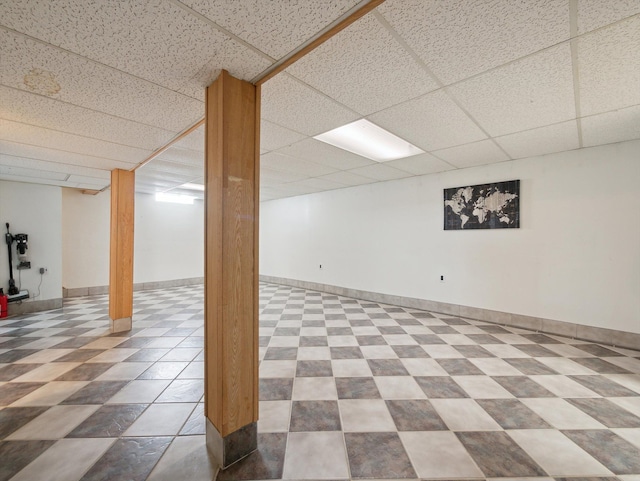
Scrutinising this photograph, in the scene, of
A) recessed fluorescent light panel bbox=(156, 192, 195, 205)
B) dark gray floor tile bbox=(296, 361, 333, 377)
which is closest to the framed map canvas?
dark gray floor tile bbox=(296, 361, 333, 377)

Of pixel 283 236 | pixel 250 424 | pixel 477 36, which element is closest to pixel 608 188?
pixel 477 36

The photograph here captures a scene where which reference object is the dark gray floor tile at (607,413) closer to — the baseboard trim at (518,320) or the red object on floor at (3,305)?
the baseboard trim at (518,320)

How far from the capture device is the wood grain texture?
1.54 metres

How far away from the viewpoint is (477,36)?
1.48 m

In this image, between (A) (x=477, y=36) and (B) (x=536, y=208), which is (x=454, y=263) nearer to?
(B) (x=536, y=208)

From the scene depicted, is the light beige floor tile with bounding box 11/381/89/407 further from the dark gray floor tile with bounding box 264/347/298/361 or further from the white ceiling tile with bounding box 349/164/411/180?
the white ceiling tile with bounding box 349/164/411/180

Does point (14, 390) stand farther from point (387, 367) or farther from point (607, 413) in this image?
point (607, 413)

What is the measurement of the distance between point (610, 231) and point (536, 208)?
2.65 feet

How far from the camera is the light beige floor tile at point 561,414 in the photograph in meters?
1.87

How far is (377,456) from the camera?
1607mm

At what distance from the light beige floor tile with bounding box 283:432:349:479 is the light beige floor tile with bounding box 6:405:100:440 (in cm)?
165

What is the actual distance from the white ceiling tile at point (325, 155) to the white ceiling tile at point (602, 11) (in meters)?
2.27

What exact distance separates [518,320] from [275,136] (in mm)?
4421

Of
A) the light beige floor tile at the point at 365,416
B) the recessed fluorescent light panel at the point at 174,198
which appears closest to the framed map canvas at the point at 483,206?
the light beige floor tile at the point at 365,416
